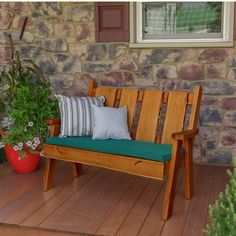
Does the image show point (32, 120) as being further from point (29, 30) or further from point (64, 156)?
point (29, 30)

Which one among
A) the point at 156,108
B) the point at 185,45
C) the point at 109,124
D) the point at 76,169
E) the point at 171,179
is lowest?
the point at 76,169

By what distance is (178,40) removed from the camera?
3.98m

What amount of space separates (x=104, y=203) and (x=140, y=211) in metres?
0.32

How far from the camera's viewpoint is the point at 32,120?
140 inches

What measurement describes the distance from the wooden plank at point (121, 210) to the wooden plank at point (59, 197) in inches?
17.2

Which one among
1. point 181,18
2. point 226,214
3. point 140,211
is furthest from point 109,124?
point 226,214

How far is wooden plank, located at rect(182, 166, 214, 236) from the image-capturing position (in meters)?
2.51

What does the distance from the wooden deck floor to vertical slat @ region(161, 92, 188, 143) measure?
518 mm

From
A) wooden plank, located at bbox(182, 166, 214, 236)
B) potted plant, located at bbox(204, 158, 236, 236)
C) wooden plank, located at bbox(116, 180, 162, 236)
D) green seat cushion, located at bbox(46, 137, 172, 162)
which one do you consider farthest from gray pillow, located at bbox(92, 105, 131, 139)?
potted plant, located at bbox(204, 158, 236, 236)

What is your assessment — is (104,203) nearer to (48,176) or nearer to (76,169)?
(48,176)

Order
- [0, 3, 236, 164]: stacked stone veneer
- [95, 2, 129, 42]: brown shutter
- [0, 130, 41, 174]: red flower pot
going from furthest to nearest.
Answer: [95, 2, 129, 42]: brown shutter → [0, 3, 236, 164]: stacked stone veneer → [0, 130, 41, 174]: red flower pot

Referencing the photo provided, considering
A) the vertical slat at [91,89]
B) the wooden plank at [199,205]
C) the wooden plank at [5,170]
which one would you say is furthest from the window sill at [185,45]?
the wooden plank at [5,170]

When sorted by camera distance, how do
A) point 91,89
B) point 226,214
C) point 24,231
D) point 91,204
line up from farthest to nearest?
point 91,89
point 91,204
point 24,231
point 226,214

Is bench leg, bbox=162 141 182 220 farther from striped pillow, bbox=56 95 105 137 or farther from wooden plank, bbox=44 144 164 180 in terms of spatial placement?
striped pillow, bbox=56 95 105 137
